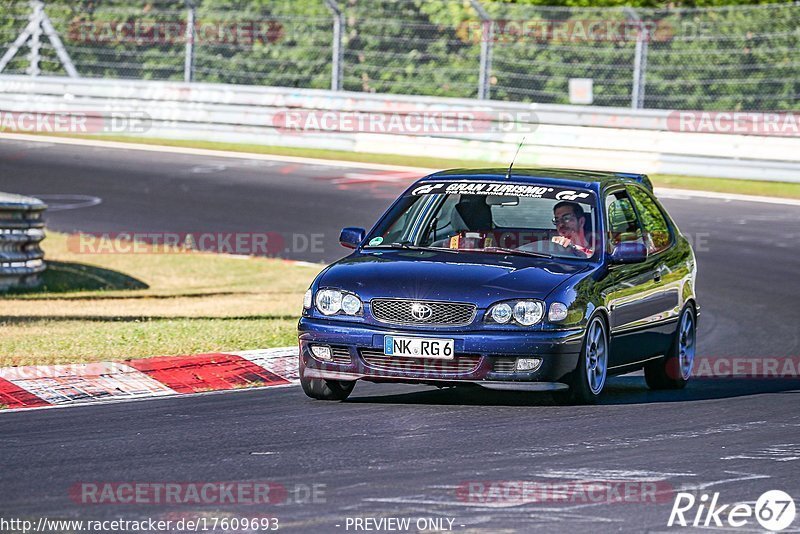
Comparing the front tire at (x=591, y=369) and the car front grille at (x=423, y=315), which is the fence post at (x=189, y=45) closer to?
the front tire at (x=591, y=369)

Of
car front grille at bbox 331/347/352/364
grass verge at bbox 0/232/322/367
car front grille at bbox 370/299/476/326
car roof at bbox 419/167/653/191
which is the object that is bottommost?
grass verge at bbox 0/232/322/367

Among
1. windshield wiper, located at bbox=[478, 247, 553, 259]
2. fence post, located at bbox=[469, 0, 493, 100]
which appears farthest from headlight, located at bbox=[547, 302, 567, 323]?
fence post, located at bbox=[469, 0, 493, 100]

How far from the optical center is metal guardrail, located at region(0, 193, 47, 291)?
49.2ft

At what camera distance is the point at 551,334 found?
28.0ft

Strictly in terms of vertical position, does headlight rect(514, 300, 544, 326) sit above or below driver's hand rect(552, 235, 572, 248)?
below

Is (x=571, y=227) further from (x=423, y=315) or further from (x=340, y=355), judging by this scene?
(x=340, y=355)

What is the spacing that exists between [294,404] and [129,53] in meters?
21.3

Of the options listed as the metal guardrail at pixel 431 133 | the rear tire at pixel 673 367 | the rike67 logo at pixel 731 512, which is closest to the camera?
the rike67 logo at pixel 731 512

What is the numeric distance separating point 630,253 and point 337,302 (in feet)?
6.28

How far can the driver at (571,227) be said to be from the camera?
9.46 metres

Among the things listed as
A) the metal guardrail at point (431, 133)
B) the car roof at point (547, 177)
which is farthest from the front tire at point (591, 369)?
the metal guardrail at point (431, 133)

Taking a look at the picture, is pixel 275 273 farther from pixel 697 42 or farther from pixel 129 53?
pixel 129 53

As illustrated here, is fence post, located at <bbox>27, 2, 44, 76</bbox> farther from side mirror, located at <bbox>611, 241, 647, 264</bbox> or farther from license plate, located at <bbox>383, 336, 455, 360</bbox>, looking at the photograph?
license plate, located at <bbox>383, 336, 455, 360</bbox>

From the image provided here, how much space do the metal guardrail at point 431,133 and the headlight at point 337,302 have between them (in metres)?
16.0
